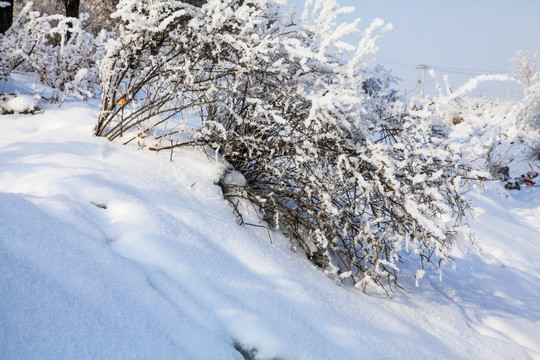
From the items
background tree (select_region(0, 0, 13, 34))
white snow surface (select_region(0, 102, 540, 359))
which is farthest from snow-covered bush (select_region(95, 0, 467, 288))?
background tree (select_region(0, 0, 13, 34))

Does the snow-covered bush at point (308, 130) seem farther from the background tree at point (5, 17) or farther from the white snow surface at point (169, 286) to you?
the background tree at point (5, 17)

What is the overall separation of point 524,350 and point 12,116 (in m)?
4.30

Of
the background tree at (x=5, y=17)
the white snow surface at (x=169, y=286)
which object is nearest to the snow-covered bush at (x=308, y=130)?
the white snow surface at (x=169, y=286)

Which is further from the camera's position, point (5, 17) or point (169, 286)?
point (5, 17)

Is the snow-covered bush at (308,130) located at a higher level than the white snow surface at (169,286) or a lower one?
higher

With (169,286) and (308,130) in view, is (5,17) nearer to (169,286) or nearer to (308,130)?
(308,130)

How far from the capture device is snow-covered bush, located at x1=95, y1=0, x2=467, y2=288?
7.16 feet

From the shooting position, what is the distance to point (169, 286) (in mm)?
1562

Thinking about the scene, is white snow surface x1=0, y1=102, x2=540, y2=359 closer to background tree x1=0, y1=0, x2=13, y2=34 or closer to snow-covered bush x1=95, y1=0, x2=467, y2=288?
snow-covered bush x1=95, y1=0, x2=467, y2=288

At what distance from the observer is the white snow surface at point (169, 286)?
1211 mm

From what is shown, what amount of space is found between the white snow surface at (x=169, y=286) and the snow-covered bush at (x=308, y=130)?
0.22 metres

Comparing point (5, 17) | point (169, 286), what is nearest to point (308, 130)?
point (169, 286)

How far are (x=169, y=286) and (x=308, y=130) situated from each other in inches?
48.7

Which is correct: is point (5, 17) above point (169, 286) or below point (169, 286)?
above
